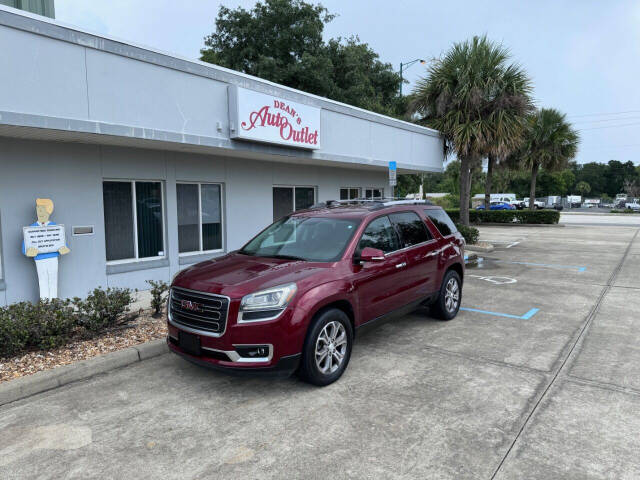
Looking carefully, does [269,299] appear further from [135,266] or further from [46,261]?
[135,266]

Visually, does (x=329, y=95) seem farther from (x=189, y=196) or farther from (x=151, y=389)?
(x=151, y=389)

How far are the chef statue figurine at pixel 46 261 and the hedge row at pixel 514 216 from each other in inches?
972

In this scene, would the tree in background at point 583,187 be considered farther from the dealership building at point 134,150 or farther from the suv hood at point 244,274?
the suv hood at point 244,274

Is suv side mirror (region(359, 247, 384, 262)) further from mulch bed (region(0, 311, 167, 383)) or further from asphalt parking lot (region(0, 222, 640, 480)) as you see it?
mulch bed (region(0, 311, 167, 383))

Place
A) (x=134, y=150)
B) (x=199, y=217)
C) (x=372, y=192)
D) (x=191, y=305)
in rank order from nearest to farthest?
(x=191, y=305), (x=134, y=150), (x=199, y=217), (x=372, y=192)

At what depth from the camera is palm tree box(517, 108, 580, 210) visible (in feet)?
85.8

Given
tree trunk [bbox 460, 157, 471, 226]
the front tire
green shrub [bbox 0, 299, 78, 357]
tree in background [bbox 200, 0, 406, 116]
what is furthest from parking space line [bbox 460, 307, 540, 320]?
tree in background [bbox 200, 0, 406, 116]

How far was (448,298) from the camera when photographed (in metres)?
6.70

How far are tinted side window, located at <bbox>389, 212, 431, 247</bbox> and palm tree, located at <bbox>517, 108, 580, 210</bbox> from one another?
23.2m

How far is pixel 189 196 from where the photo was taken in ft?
28.9

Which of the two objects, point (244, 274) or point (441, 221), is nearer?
point (244, 274)

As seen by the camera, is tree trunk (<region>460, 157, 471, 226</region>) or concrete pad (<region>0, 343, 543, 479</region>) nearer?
concrete pad (<region>0, 343, 543, 479</region>)

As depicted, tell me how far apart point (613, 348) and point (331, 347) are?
3.74 meters

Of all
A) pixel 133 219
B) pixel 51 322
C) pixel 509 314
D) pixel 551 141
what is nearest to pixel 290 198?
pixel 133 219
